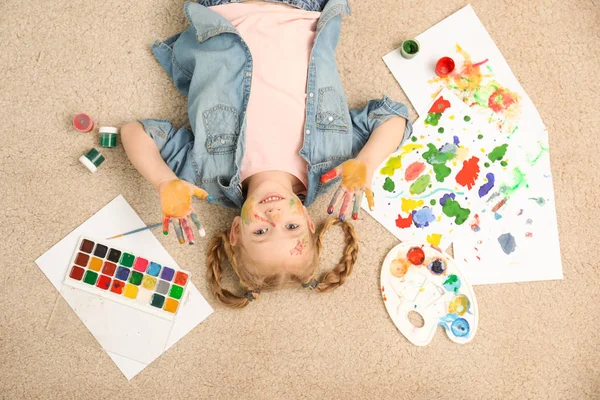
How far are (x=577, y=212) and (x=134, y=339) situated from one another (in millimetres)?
1076

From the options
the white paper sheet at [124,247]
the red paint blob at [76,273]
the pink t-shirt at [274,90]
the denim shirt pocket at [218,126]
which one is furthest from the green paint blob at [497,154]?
the red paint blob at [76,273]

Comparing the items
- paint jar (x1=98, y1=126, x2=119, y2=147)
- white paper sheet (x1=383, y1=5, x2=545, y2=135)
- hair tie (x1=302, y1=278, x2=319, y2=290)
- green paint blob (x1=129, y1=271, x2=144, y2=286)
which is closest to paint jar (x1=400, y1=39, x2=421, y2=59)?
white paper sheet (x1=383, y1=5, x2=545, y2=135)

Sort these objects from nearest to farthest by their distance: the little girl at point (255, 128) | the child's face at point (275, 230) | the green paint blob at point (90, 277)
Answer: the child's face at point (275, 230) < the little girl at point (255, 128) < the green paint blob at point (90, 277)

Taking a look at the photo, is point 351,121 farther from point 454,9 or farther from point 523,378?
point 523,378

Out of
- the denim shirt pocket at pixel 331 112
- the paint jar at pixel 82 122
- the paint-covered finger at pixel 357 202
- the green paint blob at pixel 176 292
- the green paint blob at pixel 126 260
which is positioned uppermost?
the denim shirt pocket at pixel 331 112

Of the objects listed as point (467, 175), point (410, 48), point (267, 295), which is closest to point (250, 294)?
point (267, 295)

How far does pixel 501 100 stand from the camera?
117 centimetres

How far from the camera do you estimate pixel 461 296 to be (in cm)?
114

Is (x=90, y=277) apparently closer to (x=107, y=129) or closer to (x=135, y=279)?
(x=135, y=279)

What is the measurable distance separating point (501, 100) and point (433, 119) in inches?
6.8

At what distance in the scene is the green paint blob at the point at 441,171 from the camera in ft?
3.75

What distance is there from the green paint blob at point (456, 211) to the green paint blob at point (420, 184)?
0.21ft

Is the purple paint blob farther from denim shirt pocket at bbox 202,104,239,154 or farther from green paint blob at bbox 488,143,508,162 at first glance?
denim shirt pocket at bbox 202,104,239,154

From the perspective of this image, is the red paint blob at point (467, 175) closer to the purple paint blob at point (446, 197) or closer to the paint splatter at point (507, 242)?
the purple paint blob at point (446, 197)
